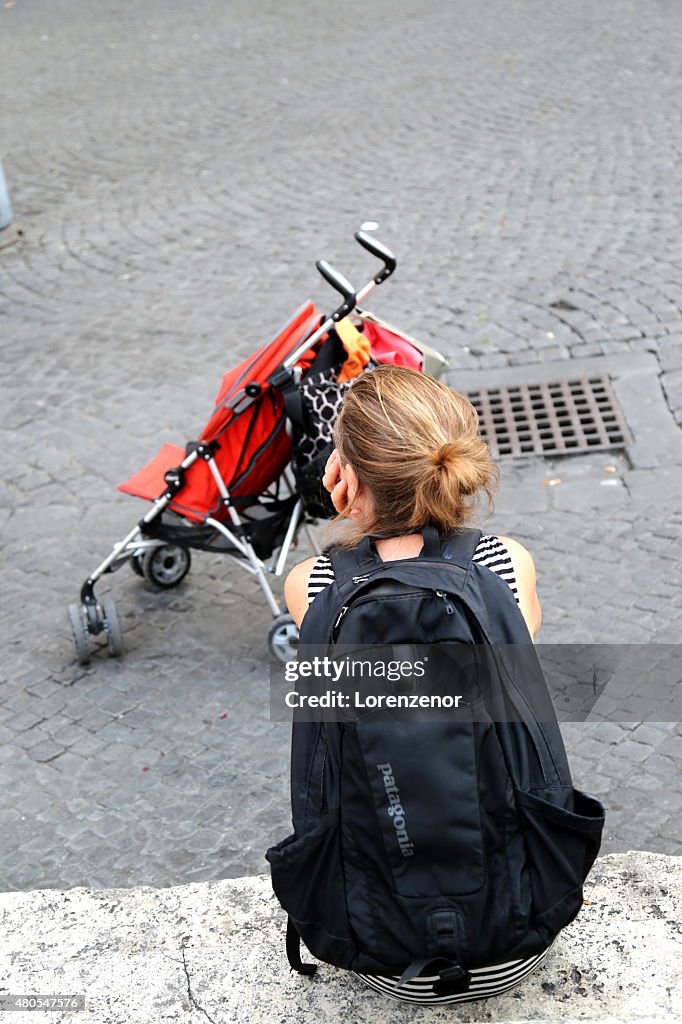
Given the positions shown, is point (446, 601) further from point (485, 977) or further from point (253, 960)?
point (253, 960)

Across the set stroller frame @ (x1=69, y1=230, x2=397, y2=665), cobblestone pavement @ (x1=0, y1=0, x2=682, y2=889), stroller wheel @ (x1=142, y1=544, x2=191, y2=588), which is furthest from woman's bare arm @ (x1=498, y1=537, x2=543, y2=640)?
stroller wheel @ (x1=142, y1=544, x2=191, y2=588)

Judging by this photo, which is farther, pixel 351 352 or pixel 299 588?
pixel 351 352

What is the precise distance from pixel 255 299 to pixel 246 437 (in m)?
3.52

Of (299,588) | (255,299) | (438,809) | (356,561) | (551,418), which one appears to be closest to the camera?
(438,809)

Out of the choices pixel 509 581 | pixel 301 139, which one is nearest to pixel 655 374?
pixel 509 581

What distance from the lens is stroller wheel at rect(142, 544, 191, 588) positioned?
198 inches

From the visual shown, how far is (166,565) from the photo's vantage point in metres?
5.11

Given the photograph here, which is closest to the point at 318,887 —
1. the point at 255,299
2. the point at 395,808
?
the point at 395,808

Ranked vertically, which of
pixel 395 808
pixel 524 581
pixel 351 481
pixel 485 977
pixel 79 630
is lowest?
pixel 79 630

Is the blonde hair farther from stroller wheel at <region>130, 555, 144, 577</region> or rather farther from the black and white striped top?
stroller wheel at <region>130, 555, 144, 577</region>

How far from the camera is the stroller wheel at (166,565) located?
5.02 meters

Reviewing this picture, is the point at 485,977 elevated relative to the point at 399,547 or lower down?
lower down

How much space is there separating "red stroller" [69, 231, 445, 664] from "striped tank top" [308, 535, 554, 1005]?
170 cm

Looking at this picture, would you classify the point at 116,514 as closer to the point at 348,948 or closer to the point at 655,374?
the point at 655,374
